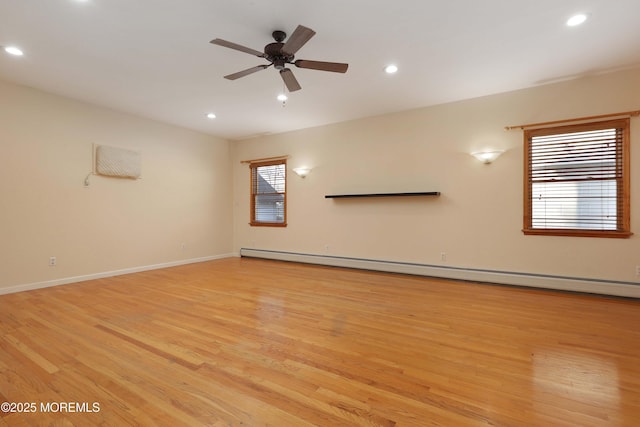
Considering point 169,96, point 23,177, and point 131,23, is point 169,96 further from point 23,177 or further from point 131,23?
point 23,177

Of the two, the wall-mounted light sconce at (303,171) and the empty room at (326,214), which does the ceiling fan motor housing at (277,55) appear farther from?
the wall-mounted light sconce at (303,171)

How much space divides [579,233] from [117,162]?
23.4ft

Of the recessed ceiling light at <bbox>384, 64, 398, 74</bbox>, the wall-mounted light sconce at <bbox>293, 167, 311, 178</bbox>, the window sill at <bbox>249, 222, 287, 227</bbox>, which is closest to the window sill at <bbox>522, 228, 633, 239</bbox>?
the recessed ceiling light at <bbox>384, 64, 398, 74</bbox>

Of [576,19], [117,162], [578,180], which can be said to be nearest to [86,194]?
[117,162]

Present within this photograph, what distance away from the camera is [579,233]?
3.78 m

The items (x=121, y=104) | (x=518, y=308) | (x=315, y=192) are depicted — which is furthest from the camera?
(x=315, y=192)

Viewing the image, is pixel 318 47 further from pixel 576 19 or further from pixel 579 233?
pixel 579 233

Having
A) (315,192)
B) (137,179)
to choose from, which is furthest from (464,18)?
(137,179)

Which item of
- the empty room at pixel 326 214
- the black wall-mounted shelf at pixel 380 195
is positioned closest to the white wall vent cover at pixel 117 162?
the empty room at pixel 326 214

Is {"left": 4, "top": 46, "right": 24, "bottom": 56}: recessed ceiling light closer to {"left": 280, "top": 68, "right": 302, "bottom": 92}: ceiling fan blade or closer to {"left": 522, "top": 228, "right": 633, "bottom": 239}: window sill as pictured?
{"left": 280, "top": 68, "right": 302, "bottom": 92}: ceiling fan blade

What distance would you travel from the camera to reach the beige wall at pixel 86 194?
386 centimetres

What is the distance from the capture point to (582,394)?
1.66 meters

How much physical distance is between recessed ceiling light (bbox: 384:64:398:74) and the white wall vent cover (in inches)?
178

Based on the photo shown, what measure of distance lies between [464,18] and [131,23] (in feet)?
10.3
